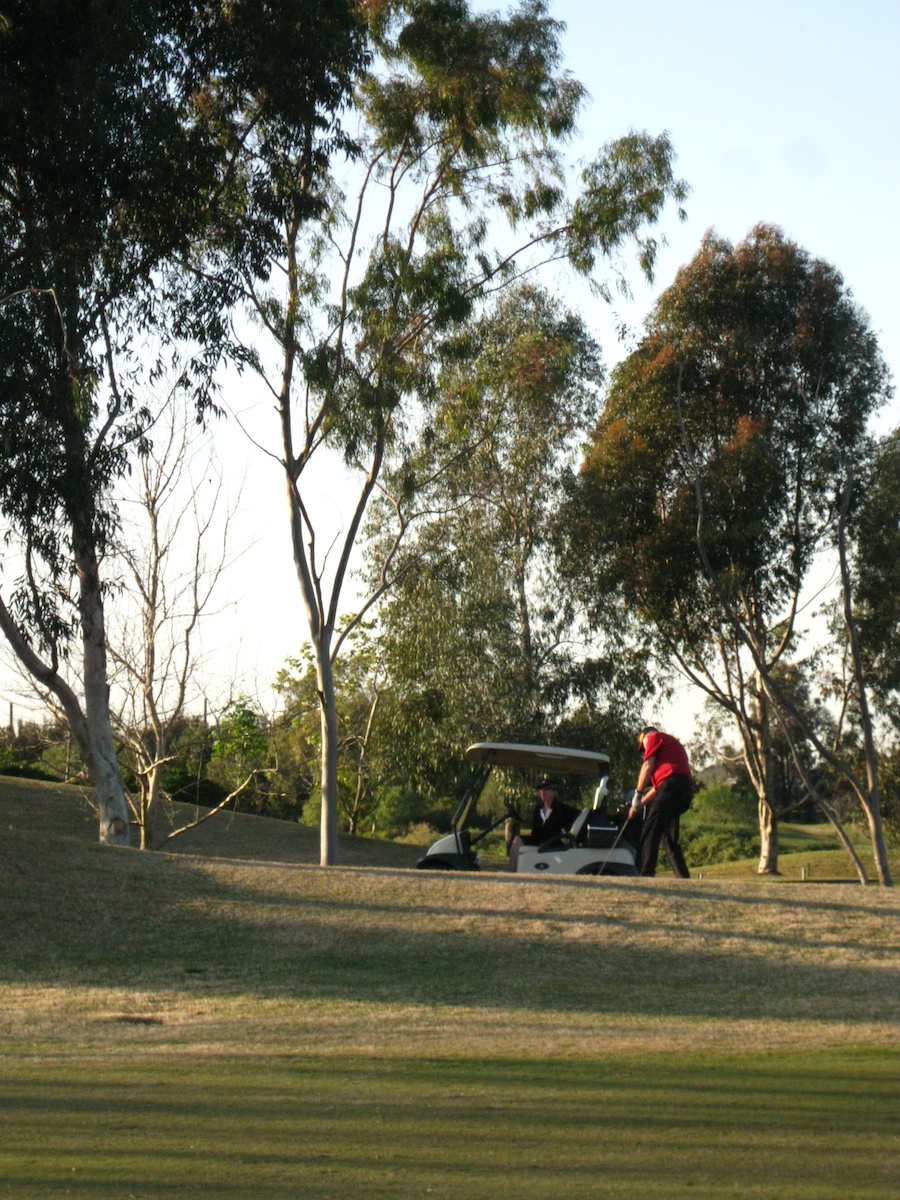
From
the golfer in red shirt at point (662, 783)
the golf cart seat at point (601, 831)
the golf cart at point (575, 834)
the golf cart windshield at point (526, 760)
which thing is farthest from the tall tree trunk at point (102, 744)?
the golfer in red shirt at point (662, 783)

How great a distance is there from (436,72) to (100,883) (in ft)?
44.7

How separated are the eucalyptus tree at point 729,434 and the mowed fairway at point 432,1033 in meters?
15.5

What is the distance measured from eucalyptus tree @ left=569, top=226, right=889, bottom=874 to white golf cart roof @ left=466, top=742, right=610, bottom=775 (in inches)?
576

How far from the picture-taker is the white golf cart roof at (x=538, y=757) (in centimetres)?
1468

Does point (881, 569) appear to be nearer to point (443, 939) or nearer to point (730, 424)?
point (730, 424)

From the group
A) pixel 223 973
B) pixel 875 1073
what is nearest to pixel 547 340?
pixel 223 973

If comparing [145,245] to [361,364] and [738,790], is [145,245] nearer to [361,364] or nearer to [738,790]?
[361,364]

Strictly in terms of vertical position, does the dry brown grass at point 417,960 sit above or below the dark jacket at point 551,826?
below

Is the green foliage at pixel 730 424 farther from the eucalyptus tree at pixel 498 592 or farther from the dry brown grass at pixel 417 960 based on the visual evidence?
the dry brown grass at pixel 417 960

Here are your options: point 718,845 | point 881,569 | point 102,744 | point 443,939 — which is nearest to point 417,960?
point 443,939

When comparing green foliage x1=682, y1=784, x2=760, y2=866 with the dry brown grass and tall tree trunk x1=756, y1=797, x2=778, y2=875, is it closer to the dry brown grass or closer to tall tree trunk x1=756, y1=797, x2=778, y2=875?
tall tree trunk x1=756, y1=797, x2=778, y2=875

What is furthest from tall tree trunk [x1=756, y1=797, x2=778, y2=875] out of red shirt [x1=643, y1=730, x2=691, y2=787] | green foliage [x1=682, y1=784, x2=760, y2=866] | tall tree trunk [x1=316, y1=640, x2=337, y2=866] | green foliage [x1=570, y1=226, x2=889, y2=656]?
red shirt [x1=643, y1=730, x2=691, y2=787]

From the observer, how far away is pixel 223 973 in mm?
10617

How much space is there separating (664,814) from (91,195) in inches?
366
